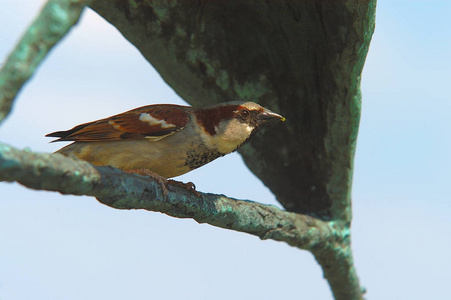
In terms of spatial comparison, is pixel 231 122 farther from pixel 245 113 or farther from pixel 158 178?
pixel 158 178

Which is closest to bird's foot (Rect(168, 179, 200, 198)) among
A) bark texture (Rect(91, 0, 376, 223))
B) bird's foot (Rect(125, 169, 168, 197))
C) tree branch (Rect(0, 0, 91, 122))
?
bird's foot (Rect(125, 169, 168, 197))

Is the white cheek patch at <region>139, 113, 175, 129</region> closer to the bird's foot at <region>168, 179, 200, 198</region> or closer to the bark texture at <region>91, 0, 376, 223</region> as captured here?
the bird's foot at <region>168, 179, 200, 198</region>

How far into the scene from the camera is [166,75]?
470cm

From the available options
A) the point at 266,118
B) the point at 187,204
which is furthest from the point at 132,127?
the point at 266,118

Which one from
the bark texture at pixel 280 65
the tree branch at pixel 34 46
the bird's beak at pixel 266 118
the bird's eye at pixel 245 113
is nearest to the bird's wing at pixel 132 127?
the bird's eye at pixel 245 113

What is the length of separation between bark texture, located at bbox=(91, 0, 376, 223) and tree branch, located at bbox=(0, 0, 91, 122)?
2031 mm

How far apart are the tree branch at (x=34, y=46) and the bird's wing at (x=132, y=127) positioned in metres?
1.38

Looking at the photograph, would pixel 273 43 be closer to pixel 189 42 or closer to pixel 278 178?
pixel 189 42

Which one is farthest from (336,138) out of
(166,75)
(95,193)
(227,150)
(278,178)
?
(95,193)

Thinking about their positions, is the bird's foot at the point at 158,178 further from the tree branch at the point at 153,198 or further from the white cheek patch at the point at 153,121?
the white cheek patch at the point at 153,121

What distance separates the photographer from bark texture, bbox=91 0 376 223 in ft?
13.5

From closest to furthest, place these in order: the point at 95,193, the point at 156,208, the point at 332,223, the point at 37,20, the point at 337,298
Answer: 1. the point at 37,20
2. the point at 95,193
3. the point at 156,208
4. the point at 332,223
5. the point at 337,298

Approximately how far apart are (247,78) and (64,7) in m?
2.50

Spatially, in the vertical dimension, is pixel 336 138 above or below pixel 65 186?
above
